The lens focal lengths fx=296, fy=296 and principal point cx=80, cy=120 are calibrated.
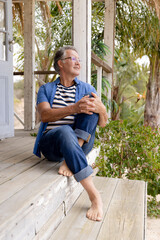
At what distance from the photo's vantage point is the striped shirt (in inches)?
84.4

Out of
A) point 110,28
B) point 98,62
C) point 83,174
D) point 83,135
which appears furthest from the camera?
point 110,28

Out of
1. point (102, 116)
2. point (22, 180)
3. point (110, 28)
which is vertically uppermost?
point (110, 28)

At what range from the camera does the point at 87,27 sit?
2736mm

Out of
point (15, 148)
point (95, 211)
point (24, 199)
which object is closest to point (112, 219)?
point (95, 211)

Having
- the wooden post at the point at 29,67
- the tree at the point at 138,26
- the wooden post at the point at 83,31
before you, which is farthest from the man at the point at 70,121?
the tree at the point at 138,26

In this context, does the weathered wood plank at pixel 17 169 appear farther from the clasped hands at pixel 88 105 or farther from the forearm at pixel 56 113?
the clasped hands at pixel 88 105

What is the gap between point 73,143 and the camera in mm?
1800

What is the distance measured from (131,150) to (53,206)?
1.97 meters

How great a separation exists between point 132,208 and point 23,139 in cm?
177

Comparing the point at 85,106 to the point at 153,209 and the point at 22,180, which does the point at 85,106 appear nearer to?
the point at 22,180

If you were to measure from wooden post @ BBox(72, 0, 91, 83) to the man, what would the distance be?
0.54 metres

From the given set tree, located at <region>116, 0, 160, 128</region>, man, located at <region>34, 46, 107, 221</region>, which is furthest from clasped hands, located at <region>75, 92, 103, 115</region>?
tree, located at <region>116, 0, 160, 128</region>

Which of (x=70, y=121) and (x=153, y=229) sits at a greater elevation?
(x=70, y=121)

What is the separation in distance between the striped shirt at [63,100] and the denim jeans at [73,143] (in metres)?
0.07
